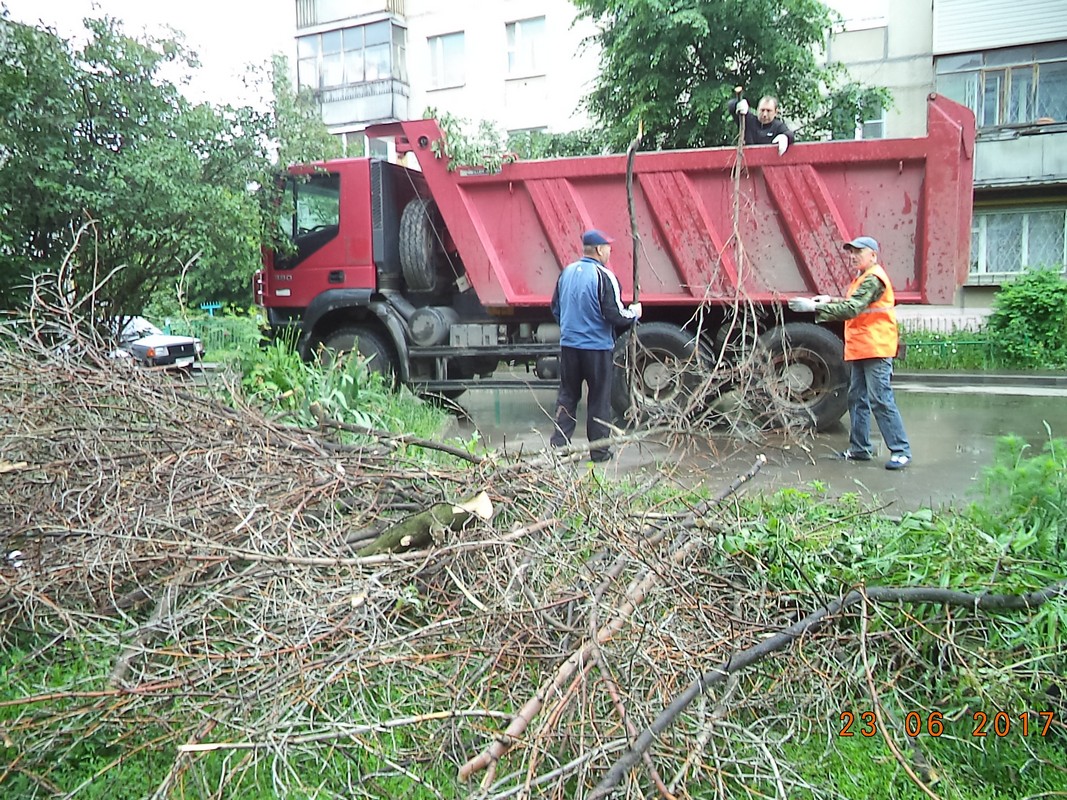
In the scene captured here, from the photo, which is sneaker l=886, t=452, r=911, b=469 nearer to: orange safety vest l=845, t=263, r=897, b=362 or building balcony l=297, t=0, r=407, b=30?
orange safety vest l=845, t=263, r=897, b=362

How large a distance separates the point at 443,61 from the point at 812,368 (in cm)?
1790

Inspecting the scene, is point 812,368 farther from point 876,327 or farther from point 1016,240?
point 1016,240

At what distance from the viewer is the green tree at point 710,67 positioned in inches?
441

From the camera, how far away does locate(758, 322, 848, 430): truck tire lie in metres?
7.04

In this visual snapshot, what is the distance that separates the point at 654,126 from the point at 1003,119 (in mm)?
8806

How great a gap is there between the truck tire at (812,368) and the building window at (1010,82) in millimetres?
12093

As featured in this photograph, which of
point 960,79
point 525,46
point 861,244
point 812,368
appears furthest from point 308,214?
point 525,46

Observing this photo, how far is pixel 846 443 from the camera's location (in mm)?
7000

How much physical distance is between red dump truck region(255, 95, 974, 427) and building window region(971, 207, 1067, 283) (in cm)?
1110

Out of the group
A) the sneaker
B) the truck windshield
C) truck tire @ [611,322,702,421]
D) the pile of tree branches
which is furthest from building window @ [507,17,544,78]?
the pile of tree branches

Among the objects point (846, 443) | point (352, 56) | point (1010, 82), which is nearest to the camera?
point (846, 443)

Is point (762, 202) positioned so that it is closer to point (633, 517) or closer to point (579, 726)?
point (633, 517)

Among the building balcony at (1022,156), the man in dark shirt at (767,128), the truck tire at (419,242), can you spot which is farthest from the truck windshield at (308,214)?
the building balcony at (1022,156)

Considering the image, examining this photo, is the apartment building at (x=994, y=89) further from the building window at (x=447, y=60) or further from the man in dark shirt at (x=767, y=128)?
the man in dark shirt at (x=767, y=128)
